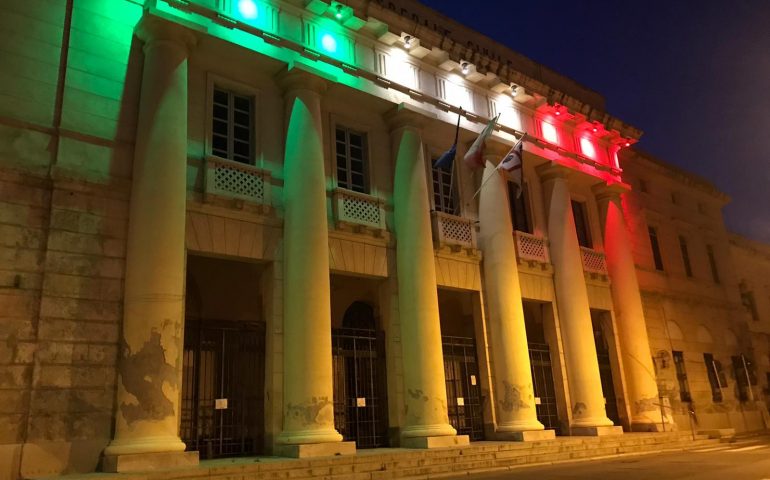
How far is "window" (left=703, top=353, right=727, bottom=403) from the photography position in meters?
22.8

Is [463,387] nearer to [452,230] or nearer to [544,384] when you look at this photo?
[544,384]

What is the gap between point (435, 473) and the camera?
11.7 meters

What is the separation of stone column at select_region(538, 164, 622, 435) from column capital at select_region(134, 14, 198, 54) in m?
11.9

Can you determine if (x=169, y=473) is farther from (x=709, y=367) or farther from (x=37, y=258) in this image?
(x=709, y=367)

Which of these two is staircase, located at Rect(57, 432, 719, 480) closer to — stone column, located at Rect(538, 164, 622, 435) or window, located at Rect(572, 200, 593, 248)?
stone column, located at Rect(538, 164, 622, 435)

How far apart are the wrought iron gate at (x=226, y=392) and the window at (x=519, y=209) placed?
9220mm

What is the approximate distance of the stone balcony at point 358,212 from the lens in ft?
47.5

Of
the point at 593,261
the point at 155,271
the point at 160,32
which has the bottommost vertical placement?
the point at 155,271

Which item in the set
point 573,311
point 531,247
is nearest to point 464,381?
point 573,311

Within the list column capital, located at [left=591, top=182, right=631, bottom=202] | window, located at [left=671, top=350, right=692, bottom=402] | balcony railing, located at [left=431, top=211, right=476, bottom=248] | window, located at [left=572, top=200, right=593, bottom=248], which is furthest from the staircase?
column capital, located at [left=591, top=182, right=631, bottom=202]

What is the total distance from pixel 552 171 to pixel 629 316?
5.47 meters

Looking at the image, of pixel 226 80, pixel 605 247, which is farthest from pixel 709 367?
pixel 226 80

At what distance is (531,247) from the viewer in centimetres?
1853

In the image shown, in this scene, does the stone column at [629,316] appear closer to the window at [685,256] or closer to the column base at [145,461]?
the window at [685,256]
